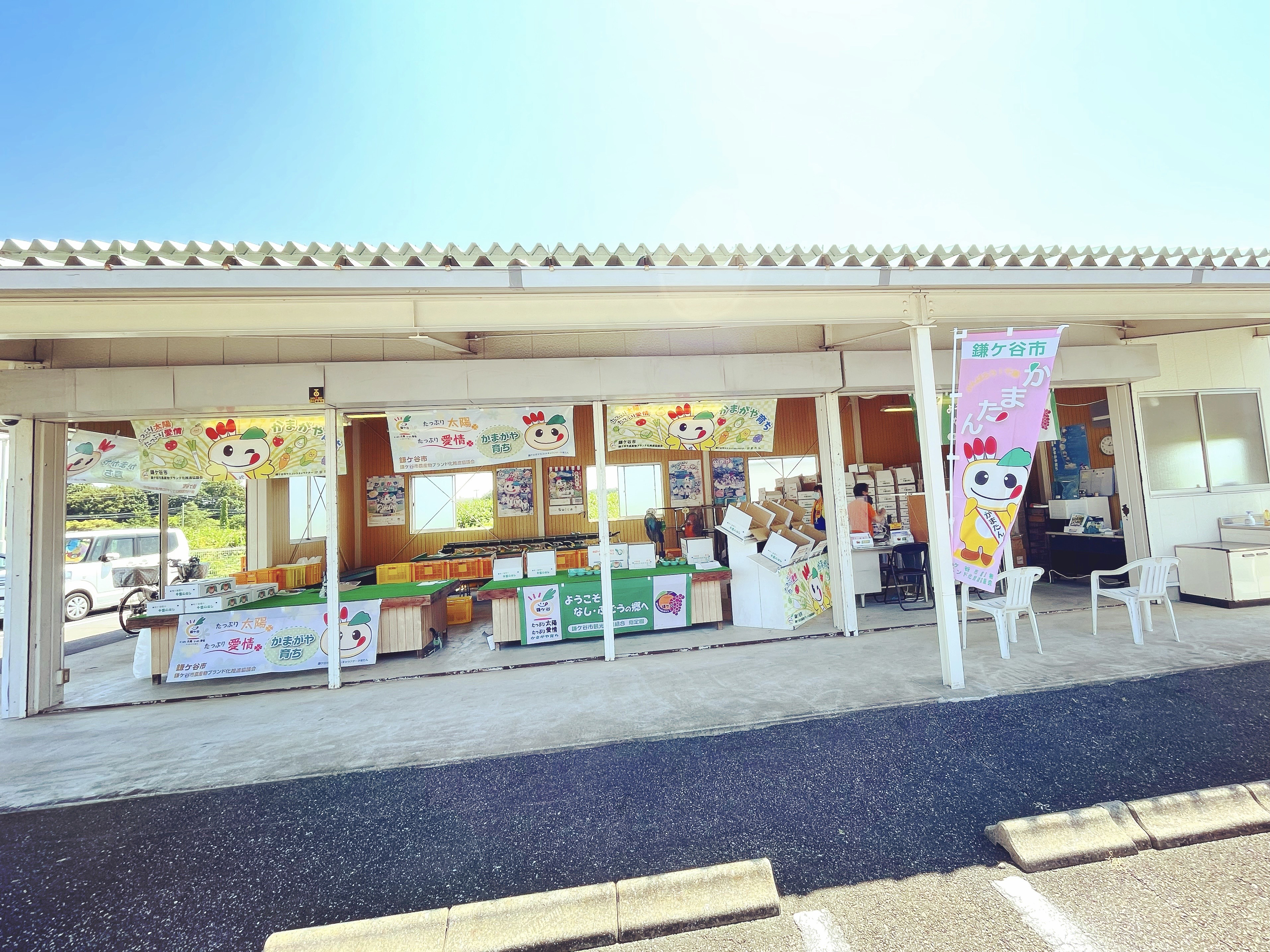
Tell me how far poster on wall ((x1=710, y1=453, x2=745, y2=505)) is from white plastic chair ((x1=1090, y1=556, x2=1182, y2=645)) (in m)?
6.94

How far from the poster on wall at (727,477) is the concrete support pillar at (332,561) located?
8195 millimetres

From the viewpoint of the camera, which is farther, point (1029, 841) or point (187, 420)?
point (187, 420)

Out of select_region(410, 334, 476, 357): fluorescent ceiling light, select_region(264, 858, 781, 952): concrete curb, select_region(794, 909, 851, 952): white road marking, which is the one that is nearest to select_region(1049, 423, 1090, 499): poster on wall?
select_region(410, 334, 476, 357): fluorescent ceiling light

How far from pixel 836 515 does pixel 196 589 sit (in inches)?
267

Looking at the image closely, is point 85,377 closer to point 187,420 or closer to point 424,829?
point 187,420

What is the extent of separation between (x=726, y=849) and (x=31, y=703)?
6.26m

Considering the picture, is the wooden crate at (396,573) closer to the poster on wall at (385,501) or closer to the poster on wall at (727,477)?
the poster on wall at (385,501)

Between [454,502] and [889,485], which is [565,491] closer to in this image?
[454,502]

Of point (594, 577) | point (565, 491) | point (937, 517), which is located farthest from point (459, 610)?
point (937, 517)

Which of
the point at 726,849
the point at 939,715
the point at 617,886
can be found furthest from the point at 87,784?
the point at 939,715

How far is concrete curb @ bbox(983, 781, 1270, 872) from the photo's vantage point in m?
2.36

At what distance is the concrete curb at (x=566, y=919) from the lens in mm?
2049

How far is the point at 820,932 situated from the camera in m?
2.03

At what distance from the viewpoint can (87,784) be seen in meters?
3.53
